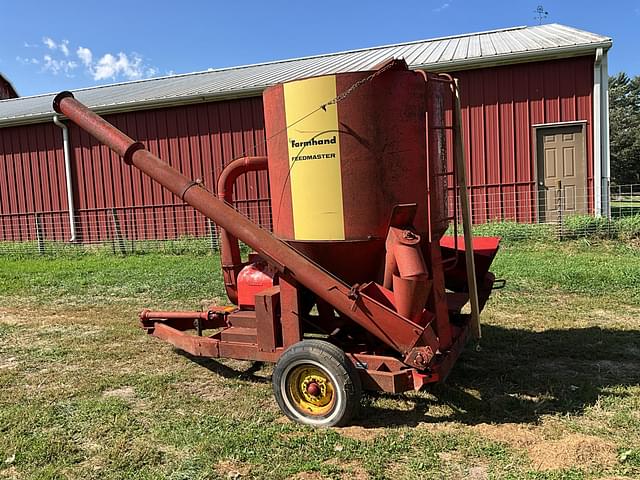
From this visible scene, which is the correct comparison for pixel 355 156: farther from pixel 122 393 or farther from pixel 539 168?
pixel 539 168

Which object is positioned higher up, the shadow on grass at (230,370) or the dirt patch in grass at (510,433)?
the shadow on grass at (230,370)

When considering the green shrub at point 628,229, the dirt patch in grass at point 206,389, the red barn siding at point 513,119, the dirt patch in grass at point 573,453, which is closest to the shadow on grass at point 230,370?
the dirt patch in grass at point 206,389

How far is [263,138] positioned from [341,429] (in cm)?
1080

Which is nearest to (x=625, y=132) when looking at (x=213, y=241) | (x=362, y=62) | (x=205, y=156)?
(x=362, y=62)

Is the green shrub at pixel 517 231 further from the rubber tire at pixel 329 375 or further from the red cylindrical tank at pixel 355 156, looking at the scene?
the rubber tire at pixel 329 375

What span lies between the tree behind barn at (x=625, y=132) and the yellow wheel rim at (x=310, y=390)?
4697 centimetres

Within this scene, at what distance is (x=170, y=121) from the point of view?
47.2ft

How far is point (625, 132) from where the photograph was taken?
50688 mm

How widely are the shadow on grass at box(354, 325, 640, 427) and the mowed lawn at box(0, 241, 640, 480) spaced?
0.6 inches

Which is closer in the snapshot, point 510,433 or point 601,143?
point 510,433

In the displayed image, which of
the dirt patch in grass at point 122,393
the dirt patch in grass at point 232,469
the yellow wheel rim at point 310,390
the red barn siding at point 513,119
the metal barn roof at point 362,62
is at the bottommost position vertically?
the dirt patch in grass at point 232,469

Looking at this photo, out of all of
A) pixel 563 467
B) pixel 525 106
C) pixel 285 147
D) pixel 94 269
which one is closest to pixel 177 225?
pixel 94 269

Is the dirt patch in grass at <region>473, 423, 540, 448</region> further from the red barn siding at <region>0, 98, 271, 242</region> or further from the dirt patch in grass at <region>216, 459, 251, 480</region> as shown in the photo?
the red barn siding at <region>0, 98, 271, 242</region>

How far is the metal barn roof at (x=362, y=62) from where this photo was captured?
11.6 metres
